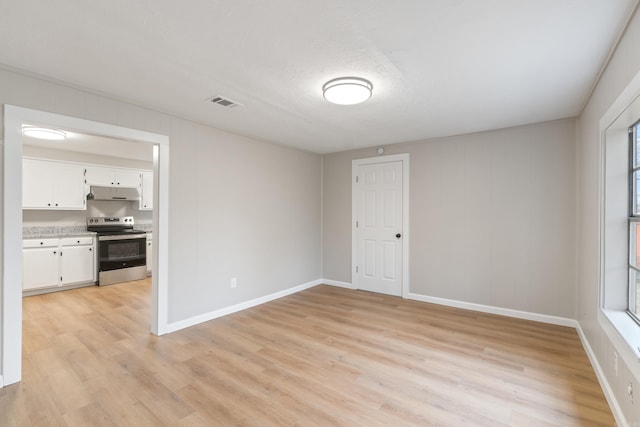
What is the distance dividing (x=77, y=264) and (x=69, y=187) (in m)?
1.39

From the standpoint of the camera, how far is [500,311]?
389 centimetres

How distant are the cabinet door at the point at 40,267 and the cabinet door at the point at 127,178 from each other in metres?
1.62

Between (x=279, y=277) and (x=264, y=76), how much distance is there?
3.21 m

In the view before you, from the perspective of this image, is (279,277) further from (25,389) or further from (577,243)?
(577,243)

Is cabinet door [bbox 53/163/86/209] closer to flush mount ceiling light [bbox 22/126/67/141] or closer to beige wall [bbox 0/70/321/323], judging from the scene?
flush mount ceiling light [bbox 22/126/67/141]

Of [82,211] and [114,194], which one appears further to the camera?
→ [114,194]

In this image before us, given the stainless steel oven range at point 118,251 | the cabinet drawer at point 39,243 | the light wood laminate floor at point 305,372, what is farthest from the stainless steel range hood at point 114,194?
the light wood laminate floor at point 305,372

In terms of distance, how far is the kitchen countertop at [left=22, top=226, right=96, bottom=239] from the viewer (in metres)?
5.07

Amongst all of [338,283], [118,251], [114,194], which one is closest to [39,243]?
[118,251]

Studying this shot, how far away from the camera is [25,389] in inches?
88.0

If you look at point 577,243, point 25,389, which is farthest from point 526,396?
point 25,389

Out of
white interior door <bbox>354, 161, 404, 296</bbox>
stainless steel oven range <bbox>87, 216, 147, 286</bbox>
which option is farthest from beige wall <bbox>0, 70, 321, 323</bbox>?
stainless steel oven range <bbox>87, 216, 147, 286</bbox>

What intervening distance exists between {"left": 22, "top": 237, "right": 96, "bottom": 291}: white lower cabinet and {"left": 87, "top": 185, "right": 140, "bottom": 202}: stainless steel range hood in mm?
869

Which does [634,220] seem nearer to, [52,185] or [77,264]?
[77,264]
